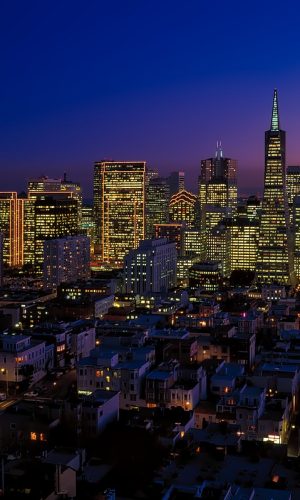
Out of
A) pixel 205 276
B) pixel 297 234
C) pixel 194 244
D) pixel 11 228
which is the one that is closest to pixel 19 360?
pixel 205 276

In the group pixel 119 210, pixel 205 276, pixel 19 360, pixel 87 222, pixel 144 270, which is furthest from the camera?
pixel 87 222

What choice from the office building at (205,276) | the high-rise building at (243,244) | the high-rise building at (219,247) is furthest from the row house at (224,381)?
the high-rise building at (219,247)

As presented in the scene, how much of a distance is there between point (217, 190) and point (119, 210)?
15.7 metres

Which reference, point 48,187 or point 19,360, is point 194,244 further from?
point 19,360

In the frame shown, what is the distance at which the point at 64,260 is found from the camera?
39.6 meters

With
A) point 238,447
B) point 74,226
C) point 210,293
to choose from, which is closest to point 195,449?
point 238,447

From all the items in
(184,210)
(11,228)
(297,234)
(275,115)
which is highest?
(275,115)

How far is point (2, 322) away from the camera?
2455cm

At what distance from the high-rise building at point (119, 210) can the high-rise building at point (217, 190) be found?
5331 mm

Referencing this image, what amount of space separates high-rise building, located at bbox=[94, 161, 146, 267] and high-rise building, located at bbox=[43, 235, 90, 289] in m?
8.54

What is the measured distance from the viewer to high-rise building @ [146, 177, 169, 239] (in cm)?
6316

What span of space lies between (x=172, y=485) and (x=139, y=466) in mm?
1261

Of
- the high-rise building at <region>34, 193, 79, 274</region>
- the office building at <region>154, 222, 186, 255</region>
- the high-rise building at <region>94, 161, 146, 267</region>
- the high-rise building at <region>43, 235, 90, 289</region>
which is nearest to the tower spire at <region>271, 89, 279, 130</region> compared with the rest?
the office building at <region>154, 222, 186, 255</region>

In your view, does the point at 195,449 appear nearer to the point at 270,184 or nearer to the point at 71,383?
the point at 71,383
